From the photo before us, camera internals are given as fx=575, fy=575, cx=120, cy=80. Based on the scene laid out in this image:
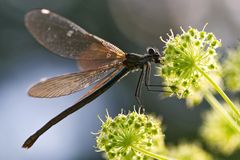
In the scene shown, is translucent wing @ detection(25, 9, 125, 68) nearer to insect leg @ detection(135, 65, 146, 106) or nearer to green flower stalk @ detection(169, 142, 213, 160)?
insect leg @ detection(135, 65, 146, 106)

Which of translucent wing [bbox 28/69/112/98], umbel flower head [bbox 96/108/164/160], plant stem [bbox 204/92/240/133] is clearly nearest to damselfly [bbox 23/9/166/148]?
translucent wing [bbox 28/69/112/98]

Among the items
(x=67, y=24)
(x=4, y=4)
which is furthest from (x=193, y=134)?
(x=67, y=24)

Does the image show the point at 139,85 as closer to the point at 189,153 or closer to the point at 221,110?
the point at 189,153

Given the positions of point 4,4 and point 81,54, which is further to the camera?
point 4,4

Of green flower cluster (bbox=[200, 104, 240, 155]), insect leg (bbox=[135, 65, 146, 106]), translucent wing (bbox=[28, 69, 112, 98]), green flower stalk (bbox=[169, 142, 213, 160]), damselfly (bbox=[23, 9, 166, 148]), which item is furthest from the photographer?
green flower cluster (bbox=[200, 104, 240, 155])

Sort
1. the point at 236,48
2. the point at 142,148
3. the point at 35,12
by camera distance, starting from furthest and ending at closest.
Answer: the point at 236,48, the point at 35,12, the point at 142,148

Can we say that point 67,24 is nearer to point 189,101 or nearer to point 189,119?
point 189,101

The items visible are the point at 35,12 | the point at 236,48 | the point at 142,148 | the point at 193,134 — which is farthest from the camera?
the point at 193,134

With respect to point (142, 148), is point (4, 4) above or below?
above

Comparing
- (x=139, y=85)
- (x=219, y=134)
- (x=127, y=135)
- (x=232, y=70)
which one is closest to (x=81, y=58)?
(x=139, y=85)
